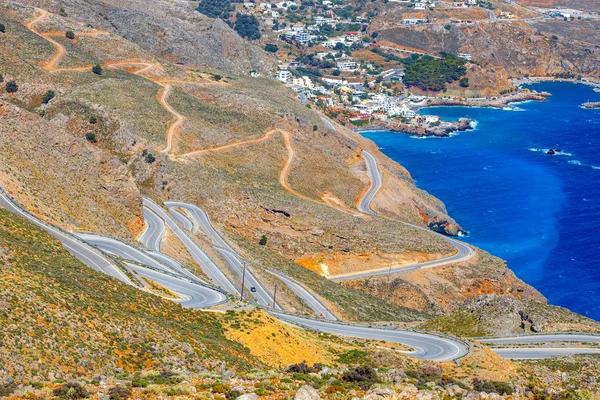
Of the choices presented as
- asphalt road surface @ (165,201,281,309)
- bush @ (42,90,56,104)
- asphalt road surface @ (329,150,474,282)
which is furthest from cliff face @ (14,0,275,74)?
asphalt road surface @ (165,201,281,309)

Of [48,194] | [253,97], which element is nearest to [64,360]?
[48,194]

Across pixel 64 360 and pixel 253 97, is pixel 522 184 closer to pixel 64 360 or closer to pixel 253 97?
pixel 253 97

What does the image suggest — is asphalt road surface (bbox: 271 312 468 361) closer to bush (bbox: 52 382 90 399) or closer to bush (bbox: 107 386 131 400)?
bush (bbox: 107 386 131 400)

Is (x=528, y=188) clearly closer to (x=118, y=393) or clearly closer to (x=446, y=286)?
(x=446, y=286)

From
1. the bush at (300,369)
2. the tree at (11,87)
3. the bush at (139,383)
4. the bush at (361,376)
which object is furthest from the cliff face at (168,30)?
the bush at (361,376)

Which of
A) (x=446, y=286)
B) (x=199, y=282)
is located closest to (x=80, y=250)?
(x=199, y=282)

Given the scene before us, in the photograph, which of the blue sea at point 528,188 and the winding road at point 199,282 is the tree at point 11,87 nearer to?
the winding road at point 199,282
